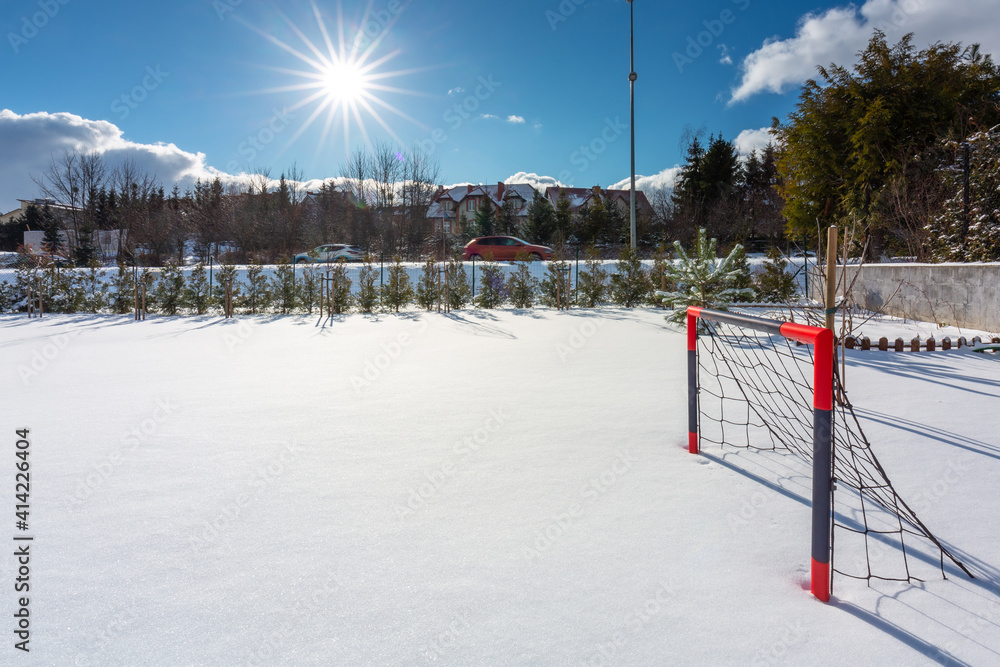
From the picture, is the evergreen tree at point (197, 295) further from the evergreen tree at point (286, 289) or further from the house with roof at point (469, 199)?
the house with roof at point (469, 199)

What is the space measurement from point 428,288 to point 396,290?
0.86m

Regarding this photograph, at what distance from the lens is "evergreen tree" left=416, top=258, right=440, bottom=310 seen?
13852mm

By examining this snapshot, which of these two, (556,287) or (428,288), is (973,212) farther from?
(428,288)

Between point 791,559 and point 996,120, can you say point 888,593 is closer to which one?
point 791,559

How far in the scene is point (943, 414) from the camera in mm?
4246

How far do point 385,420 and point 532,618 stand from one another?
2.71 m

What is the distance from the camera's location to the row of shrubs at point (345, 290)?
13.5m

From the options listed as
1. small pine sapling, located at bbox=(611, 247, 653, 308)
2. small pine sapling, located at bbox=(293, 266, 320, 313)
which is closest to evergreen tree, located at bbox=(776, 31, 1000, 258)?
small pine sapling, located at bbox=(611, 247, 653, 308)

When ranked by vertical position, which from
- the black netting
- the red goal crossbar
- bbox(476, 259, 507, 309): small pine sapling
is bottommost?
the black netting

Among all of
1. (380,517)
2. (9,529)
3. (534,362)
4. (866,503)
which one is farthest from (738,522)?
(534,362)

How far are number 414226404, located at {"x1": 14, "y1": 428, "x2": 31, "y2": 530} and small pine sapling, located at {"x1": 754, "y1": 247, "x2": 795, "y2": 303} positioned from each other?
1152cm

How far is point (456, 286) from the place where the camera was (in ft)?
45.4

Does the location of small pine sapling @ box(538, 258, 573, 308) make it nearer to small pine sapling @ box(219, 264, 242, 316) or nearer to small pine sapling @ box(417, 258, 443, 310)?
small pine sapling @ box(417, 258, 443, 310)

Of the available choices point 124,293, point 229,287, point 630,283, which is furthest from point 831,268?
point 124,293
